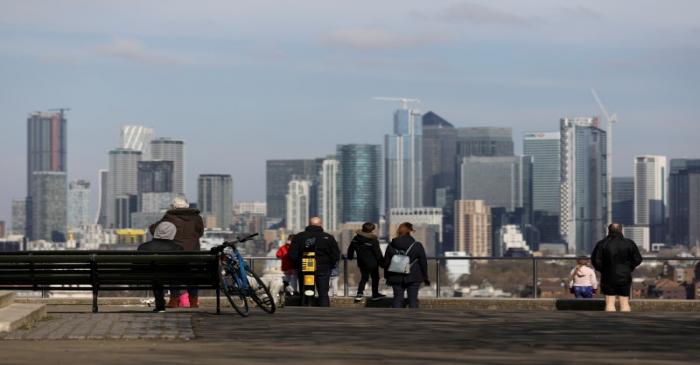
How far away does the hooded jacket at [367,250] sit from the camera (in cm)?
2544

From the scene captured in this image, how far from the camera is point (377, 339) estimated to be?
1455cm

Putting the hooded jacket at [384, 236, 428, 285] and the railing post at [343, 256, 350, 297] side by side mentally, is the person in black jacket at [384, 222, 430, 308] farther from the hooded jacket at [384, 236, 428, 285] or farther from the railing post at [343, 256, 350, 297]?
the railing post at [343, 256, 350, 297]

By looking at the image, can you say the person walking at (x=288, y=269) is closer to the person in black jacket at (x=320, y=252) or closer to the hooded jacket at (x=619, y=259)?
the person in black jacket at (x=320, y=252)

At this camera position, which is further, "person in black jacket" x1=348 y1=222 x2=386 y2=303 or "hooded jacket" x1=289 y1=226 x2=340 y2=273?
"person in black jacket" x1=348 y1=222 x2=386 y2=303

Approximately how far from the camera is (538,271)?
30172 mm

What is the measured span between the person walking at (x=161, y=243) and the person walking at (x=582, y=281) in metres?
9.81

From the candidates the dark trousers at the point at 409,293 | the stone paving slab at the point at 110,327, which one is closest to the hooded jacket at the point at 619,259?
the dark trousers at the point at 409,293

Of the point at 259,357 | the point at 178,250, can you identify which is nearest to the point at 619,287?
the point at 178,250

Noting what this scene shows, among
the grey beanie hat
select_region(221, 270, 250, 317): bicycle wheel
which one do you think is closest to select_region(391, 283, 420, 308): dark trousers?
the grey beanie hat

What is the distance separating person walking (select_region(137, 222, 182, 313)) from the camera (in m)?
18.8

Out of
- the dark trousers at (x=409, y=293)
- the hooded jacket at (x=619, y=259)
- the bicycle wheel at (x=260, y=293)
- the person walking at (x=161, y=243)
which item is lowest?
the dark trousers at (x=409, y=293)

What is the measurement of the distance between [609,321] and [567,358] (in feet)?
15.3

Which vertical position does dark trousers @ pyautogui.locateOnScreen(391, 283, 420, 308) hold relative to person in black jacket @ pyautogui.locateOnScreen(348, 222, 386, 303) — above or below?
below

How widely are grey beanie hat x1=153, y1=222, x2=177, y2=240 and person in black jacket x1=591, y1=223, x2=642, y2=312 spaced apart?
6.16m
